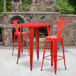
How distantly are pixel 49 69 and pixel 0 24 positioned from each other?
540 centimetres

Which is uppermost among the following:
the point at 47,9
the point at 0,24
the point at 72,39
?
the point at 47,9

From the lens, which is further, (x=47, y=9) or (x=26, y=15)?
(x=47, y=9)

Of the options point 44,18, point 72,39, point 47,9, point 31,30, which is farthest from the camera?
point 47,9

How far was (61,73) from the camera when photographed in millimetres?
3979

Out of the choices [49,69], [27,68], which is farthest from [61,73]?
[27,68]

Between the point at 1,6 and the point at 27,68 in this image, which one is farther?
the point at 1,6

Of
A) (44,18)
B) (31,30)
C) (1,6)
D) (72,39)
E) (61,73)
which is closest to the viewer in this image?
(61,73)

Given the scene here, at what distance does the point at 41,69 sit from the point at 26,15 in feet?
15.5

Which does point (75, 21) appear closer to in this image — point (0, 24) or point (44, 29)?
point (44, 29)

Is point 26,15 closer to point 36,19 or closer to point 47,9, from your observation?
point 36,19

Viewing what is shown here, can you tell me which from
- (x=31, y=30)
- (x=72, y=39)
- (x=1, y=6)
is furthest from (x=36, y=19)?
(x=1, y=6)

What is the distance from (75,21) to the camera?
8.90 m

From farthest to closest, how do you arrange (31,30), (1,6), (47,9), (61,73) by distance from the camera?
(1,6)
(47,9)
(31,30)
(61,73)

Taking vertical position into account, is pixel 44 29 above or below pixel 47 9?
below
